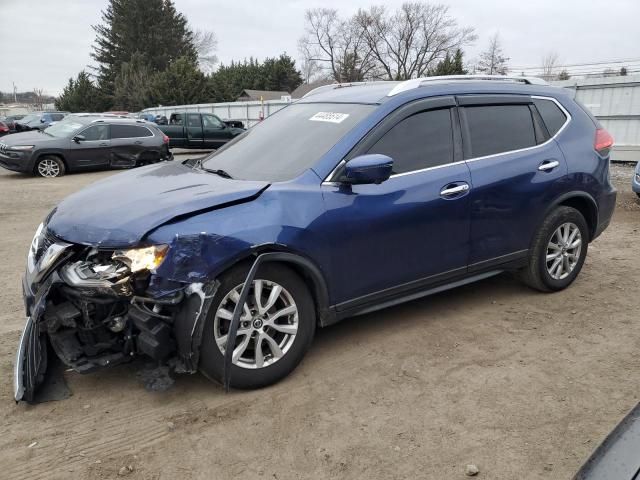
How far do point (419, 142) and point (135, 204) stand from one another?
201 centimetres

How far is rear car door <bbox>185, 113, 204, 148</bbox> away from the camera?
66.7ft

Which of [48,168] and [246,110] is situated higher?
[246,110]

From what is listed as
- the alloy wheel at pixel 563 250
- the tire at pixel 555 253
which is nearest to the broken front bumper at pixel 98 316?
the tire at pixel 555 253

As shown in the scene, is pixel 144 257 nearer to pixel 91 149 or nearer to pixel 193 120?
pixel 91 149

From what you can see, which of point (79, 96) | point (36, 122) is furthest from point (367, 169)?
point (79, 96)

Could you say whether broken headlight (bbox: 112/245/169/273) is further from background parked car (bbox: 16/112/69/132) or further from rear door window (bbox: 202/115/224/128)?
background parked car (bbox: 16/112/69/132)

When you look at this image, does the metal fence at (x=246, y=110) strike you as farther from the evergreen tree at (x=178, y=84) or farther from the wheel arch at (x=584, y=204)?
the wheel arch at (x=584, y=204)

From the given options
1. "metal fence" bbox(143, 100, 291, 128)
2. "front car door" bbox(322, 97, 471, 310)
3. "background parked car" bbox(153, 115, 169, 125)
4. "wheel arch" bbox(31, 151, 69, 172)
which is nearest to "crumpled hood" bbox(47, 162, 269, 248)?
"front car door" bbox(322, 97, 471, 310)

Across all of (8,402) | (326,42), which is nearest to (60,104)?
(326,42)

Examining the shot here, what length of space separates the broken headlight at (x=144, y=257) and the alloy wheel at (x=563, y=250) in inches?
130

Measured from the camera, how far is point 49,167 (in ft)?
43.7

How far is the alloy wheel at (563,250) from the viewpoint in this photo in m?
4.65

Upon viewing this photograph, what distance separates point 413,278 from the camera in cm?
382

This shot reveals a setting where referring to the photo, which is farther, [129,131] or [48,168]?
[129,131]
